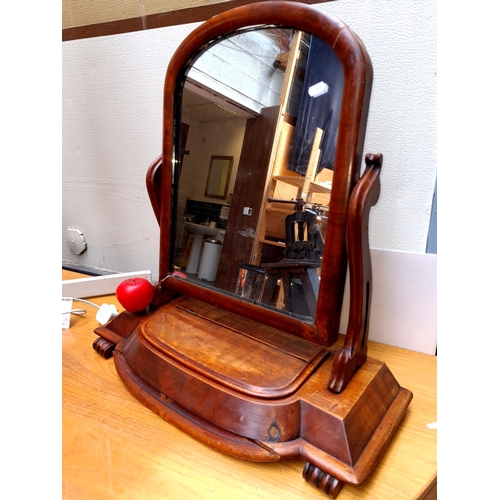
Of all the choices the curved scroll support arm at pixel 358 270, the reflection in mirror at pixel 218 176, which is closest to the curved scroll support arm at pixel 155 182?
the reflection in mirror at pixel 218 176

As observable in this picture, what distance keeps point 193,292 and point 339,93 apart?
0.39m

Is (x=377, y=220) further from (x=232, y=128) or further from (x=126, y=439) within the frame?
(x=126, y=439)

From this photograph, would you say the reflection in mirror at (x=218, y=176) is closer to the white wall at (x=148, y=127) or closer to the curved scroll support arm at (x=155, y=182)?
the curved scroll support arm at (x=155, y=182)

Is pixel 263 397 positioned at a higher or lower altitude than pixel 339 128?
lower

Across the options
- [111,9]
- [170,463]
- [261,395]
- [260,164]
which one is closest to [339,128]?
[260,164]

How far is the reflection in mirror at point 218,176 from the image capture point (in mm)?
551

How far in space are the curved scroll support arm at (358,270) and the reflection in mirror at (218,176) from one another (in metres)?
0.23

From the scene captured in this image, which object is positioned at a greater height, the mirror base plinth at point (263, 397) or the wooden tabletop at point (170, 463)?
the mirror base plinth at point (263, 397)

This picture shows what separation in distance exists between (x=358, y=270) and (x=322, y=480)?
0.77 feet

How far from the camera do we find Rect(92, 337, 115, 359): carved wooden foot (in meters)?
0.56

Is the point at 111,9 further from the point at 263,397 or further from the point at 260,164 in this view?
the point at 263,397

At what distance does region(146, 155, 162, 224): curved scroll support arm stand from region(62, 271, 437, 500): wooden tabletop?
336 millimetres

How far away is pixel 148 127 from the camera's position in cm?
90
